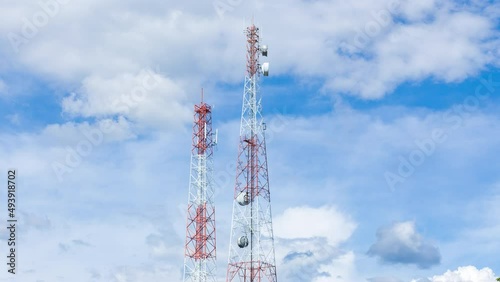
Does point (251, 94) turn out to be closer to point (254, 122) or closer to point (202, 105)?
point (254, 122)

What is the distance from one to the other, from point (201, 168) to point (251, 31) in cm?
1658

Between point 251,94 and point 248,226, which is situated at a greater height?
point 251,94

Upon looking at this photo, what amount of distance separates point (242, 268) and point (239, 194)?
6.72 metres

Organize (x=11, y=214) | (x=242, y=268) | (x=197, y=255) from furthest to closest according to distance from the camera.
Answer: (x=197, y=255), (x=242, y=268), (x=11, y=214)

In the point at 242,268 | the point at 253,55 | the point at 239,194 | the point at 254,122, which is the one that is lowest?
the point at 242,268

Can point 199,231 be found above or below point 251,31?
below

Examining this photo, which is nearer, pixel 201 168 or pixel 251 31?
pixel 251 31

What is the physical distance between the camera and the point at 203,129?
262 ft

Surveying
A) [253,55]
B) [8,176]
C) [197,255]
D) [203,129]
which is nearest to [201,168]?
[203,129]

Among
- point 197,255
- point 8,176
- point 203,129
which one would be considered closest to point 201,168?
point 203,129

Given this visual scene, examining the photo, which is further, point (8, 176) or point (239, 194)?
point (239, 194)

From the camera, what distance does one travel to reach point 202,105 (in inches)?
3137

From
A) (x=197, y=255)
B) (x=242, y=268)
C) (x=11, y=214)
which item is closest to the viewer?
(x=11, y=214)

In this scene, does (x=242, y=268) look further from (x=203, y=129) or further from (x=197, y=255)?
(x=203, y=129)
